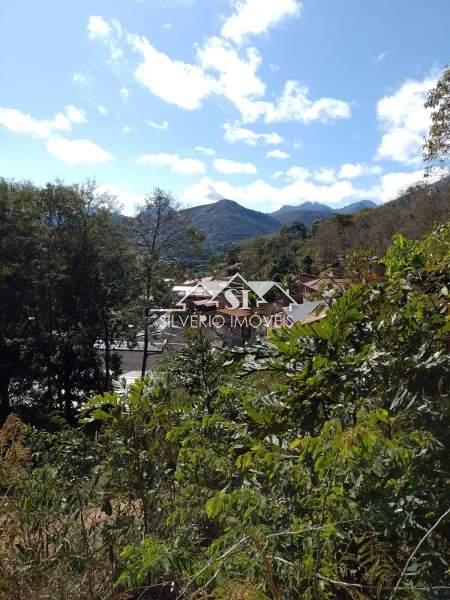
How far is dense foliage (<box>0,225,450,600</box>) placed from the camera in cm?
99

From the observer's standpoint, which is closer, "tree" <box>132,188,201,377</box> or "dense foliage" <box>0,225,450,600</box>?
"dense foliage" <box>0,225,450,600</box>

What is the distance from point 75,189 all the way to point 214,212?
132842 millimetres

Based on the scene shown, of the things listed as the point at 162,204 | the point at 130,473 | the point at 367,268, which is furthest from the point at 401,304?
the point at 162,204

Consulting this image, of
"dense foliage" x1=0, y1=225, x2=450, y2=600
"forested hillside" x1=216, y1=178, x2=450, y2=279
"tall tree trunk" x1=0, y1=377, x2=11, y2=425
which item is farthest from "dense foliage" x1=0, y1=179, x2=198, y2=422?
"dense foliage" x1=0, y1=225, x2=450, y2=600

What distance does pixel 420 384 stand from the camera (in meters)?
1.17

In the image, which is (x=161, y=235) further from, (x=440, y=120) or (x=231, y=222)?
(x=231, y=222)

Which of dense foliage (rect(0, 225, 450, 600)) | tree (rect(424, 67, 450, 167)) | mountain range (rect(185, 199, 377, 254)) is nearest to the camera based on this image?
dense foliage (rect(0, 225, 450, 600))

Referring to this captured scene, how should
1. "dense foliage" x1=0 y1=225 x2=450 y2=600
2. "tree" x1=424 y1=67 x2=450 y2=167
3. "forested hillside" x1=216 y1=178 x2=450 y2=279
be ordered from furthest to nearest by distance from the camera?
"forested hillside" x1=216 y1=178 x2=450 y2=279
"tree" x1=424 y1=67 x2=450 y2=167
"dense foliage" x1=0 y1=225 x2=450 y2=600

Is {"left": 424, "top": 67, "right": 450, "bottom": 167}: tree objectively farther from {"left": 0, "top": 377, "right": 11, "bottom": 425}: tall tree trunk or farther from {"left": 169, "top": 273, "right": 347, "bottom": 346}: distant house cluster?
{"left": 0, "top": 377, "right": 11, "bottom": 425}: tall tree trunk

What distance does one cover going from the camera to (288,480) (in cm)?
115

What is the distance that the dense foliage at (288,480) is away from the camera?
3.23ft

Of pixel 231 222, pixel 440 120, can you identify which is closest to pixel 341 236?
pixel 440 120

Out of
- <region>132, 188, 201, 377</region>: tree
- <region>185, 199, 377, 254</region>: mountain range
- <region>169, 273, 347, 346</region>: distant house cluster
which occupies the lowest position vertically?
<region>169, 273, 347, 346</region>: distant house cluster

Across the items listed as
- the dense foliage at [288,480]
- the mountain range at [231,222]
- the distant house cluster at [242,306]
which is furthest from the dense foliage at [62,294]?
the mountain range at [231,222]
